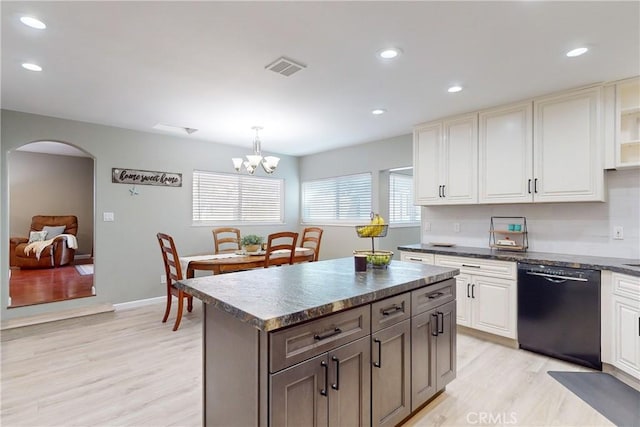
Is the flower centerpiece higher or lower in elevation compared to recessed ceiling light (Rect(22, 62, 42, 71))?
lower

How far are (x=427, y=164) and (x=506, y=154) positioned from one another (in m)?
0.90

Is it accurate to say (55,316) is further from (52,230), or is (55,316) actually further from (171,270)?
(52,230)

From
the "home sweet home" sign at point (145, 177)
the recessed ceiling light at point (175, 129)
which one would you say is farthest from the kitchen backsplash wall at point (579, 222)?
the "home sweet home" sign at point (145, 177)

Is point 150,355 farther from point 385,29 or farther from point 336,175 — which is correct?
point 336,175

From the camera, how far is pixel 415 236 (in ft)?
19.2

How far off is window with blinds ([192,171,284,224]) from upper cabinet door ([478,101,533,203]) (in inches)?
145

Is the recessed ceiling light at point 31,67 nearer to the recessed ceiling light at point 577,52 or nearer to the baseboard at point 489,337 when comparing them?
the recessed ceiling light at point 577,52

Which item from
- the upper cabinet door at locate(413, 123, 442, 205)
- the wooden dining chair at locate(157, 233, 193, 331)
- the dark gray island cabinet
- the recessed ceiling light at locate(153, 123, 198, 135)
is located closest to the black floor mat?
the dark gray island cabinet

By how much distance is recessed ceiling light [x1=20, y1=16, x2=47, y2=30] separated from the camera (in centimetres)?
194

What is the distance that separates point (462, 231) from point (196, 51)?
3.43 m

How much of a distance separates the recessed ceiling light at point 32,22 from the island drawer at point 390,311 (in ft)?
8.53

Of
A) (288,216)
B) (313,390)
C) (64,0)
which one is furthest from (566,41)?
(288,216)

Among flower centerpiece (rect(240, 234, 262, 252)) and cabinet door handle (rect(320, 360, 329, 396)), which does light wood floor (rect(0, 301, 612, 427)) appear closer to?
cabinet door handle (rect(320, 360, 329, 396))

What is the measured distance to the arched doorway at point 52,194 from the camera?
6.47 metres
